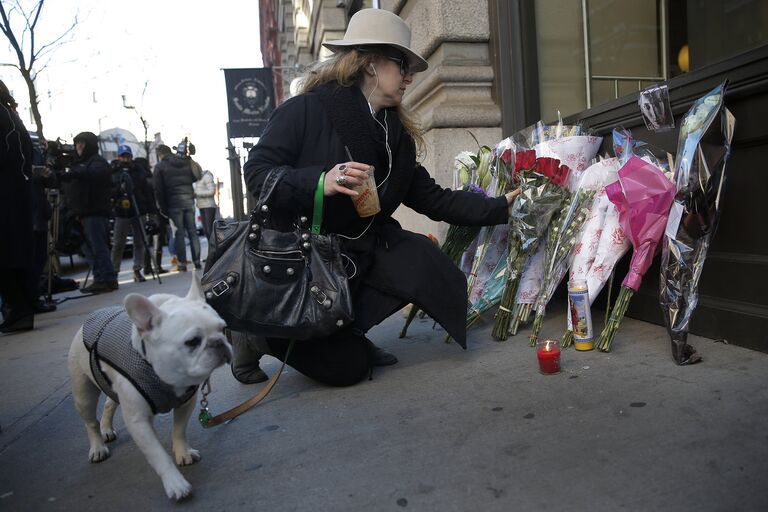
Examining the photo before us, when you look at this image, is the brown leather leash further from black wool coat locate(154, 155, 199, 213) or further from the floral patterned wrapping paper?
black wool coat locate(154, 155, 199, 213)

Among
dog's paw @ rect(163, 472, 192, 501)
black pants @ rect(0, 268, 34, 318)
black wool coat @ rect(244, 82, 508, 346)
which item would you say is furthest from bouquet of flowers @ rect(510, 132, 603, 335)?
black pants @ rect(0, 268, 34, 318)

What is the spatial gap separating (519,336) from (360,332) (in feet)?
3.61

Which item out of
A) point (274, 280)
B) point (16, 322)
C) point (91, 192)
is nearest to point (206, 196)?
point (91, 192)

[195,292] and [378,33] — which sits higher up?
[378,33]

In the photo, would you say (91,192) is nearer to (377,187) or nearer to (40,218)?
(40,218)

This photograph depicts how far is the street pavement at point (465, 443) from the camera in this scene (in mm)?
1852

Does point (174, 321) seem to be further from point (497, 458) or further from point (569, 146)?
point (569, 146)

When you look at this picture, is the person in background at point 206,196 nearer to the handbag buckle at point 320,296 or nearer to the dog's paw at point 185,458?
the handbag buckle at point 320,296

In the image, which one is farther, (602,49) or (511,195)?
(602,49)

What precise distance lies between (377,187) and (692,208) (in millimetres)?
1495

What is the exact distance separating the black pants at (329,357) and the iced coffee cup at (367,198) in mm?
646

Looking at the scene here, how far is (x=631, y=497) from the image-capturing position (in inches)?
68.7

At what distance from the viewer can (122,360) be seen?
2066 millimetres

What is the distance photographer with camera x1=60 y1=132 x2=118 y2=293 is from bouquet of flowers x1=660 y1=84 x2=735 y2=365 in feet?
24.5
